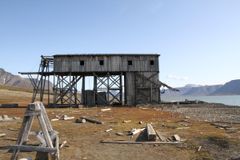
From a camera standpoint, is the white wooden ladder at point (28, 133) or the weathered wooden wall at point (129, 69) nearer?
the white wooden ladder at point (28, 133)

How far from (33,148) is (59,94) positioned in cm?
4216

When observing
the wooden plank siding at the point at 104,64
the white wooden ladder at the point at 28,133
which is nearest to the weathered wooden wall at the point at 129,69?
the wooden plank siding at the point at 104,64

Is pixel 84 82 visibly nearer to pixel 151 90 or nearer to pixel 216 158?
pixel 151 90

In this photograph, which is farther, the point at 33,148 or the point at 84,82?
the point at 84,82

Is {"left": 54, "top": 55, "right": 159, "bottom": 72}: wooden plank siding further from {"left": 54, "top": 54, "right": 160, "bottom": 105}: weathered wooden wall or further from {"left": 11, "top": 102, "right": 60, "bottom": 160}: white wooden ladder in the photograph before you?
{"left": 11, "top": 102, "right": 60, "bottom": 160}: white wooden ladder

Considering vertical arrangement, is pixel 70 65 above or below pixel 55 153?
above

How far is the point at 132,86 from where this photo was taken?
174 ft

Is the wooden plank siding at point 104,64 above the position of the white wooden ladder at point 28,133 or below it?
above

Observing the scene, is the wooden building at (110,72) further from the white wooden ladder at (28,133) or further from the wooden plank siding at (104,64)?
the white wooden ladder at (28,133)

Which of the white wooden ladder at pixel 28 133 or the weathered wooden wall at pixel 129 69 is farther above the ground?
the weathered wooden wall at pixel 129 69

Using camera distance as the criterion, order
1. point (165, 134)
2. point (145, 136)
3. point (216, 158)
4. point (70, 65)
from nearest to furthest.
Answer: point (216, 158) → point (145, 136) → point (165, 134) → point (70, 65)

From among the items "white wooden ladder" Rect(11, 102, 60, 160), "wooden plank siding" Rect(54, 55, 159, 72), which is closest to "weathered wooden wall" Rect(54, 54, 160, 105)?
"wooden plank siding" Rect(54, 55, 159, 72)

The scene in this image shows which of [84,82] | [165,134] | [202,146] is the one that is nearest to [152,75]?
[84,82]

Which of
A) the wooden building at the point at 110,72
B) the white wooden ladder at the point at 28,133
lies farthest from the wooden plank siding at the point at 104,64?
the white wooden ladder at the point at 28,133
